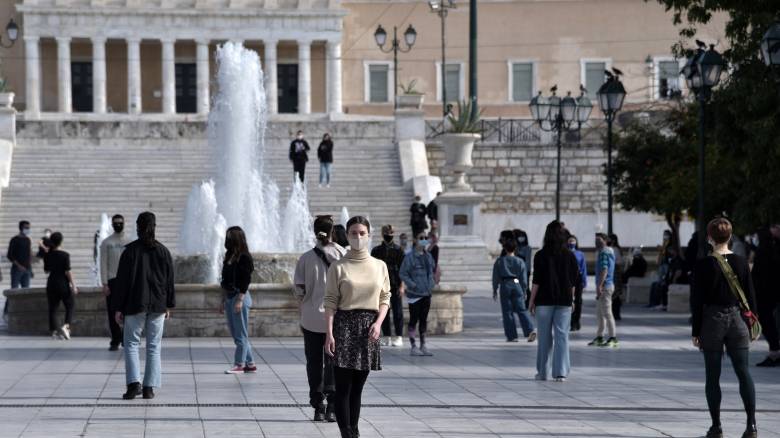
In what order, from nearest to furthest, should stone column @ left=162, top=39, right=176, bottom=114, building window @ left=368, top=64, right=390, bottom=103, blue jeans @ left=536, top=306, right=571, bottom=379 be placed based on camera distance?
blue jeans @ left=536, top=306, right=571, bottom=379
stone column @ left=162, top=39, right=176, bottom=114
building window @ left=368, top=64, right=390, bottom=103

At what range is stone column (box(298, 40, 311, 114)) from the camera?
2549 inches

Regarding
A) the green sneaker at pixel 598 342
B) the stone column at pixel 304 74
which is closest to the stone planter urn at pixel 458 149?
the green sneaker at pixel 598 342

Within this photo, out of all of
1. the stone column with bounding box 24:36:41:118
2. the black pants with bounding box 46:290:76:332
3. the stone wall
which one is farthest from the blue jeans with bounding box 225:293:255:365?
the stone column with bounding box 24:36:41:118

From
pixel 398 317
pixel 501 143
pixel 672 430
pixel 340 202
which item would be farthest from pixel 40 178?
pixel 672 430

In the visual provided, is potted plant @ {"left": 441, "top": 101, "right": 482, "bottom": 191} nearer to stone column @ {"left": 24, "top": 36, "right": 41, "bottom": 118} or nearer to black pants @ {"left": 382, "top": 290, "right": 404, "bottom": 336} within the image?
black pants @ {"left": 382, "top": 290, "right": 404, "bottom": 336}

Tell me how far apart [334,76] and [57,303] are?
4435cm

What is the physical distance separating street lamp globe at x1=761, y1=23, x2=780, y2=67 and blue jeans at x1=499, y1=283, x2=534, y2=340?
16.2 ft

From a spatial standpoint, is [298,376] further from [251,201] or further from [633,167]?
[633,167]

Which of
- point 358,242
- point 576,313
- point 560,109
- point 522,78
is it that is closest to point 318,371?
point 358,242

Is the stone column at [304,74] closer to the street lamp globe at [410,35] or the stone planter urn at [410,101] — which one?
the street lamp globe at [410,35]

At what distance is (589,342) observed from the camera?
20547mm

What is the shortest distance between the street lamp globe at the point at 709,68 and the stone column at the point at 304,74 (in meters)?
43.4

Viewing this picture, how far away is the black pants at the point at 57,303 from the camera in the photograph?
20281mm

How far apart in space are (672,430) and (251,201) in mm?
17761
